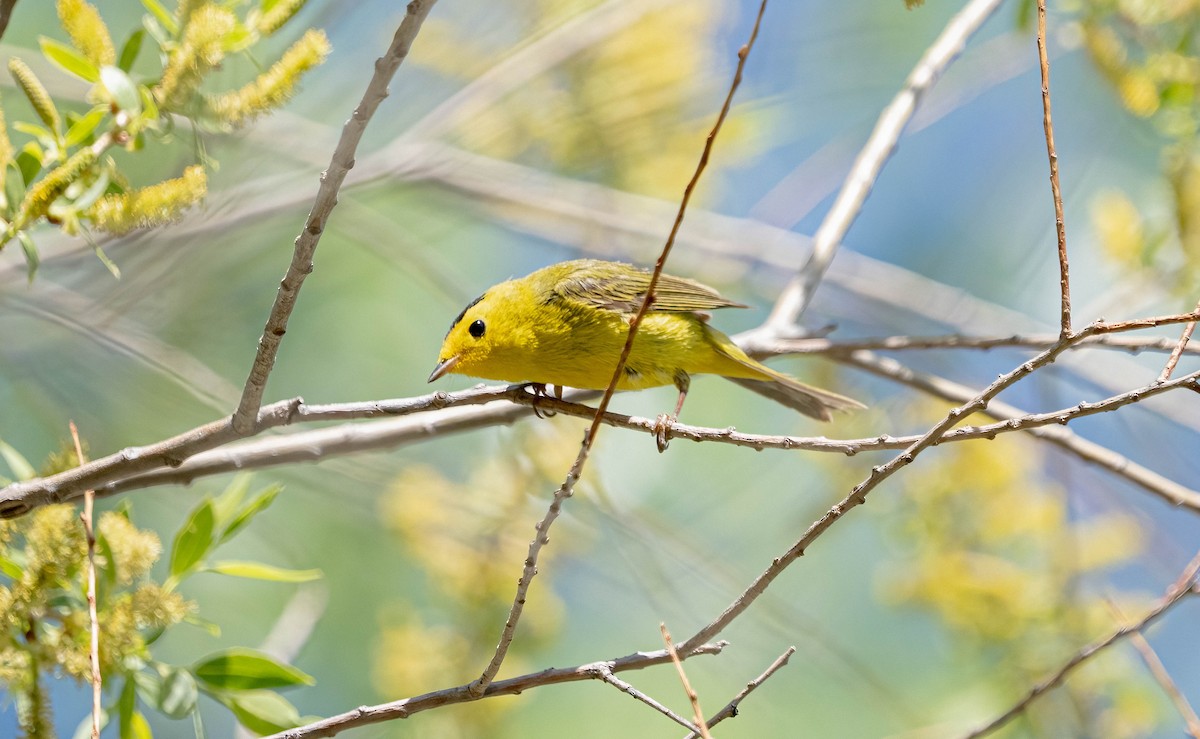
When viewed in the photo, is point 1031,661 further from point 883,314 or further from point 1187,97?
point 1187,97

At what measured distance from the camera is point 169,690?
9.15 feet

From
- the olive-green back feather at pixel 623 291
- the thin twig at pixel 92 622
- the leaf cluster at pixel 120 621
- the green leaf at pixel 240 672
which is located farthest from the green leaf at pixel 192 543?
the olive-green back feather at pixel 623 291

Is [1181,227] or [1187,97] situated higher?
[1187,97]

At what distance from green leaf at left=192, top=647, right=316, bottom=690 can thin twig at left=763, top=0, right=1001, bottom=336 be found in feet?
7.42

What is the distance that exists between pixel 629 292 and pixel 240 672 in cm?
193

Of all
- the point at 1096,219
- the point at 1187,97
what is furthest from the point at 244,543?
the point at 1187,97

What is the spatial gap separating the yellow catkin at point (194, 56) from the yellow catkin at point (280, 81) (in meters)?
0.12

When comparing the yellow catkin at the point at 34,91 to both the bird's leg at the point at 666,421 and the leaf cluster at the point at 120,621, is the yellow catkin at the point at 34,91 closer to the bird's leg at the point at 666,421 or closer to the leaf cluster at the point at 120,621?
the leaf cluster at the point at 120,621

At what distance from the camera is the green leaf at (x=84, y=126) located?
2.48 m

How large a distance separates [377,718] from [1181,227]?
3.29 metres

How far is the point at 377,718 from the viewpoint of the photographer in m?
2.22

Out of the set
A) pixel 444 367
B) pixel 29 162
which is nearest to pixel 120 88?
pixel 29 162

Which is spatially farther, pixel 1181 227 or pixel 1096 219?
pixel 1096 219

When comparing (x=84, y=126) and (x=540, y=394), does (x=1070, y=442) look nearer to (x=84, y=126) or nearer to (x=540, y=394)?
(x=540, y=394)
